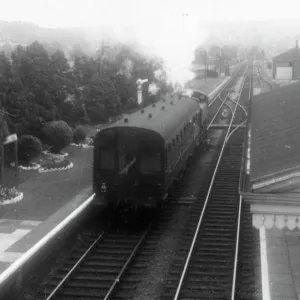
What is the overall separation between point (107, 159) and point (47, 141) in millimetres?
10210

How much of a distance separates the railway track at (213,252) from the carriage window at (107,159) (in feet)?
8.85

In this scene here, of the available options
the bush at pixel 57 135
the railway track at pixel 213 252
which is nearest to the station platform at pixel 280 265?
the railway track at pixel 213 252

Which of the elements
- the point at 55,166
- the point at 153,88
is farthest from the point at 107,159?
the point at 153,88

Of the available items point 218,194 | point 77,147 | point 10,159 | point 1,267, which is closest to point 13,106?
point 10,159

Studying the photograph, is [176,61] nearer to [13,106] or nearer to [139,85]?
[139,85]

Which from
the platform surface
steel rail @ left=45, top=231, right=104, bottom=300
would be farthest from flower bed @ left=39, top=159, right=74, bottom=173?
steel rail @ left=45, top=231, right=104, bottom=300

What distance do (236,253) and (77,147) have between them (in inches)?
623

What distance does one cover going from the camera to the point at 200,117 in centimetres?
2216

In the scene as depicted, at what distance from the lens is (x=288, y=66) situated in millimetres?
45594

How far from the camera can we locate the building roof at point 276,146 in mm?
6518

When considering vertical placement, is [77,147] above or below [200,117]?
below

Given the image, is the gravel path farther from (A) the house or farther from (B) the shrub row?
(A) the house

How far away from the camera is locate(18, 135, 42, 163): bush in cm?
2097

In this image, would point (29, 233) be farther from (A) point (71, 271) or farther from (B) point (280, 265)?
(B) point (280, 265)
